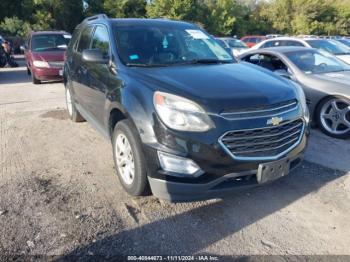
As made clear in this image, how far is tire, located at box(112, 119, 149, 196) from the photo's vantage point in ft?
11.1

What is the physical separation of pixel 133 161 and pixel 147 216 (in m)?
0.55

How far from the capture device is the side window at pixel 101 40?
446cm

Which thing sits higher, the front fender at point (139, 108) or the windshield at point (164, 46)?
the windshield at point (164, 46)

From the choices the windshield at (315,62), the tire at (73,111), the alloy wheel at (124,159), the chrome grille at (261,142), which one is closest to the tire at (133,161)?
the alloy wheel at (124,159)

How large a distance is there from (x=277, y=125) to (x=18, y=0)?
91.2 ft

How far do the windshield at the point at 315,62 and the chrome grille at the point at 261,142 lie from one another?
3.41 metres

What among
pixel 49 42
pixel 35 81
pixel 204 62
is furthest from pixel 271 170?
pixel 49 42

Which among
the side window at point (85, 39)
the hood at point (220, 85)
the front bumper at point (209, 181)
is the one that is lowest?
the front bumper at point (209, 181)

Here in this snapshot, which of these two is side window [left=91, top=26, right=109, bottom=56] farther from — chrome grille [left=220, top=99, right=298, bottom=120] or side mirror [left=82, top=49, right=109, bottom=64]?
chrome grille [left=220, top=99, right=298, bottom=120]

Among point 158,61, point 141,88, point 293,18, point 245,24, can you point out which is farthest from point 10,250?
point 293,18

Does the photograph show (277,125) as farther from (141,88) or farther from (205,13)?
(205,13)

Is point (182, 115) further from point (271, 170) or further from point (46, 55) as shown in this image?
point (46, 55)

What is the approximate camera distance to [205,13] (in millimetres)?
43156

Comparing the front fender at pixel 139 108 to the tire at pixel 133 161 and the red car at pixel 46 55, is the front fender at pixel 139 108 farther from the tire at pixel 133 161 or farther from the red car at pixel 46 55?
the red car at pixel 46 55
